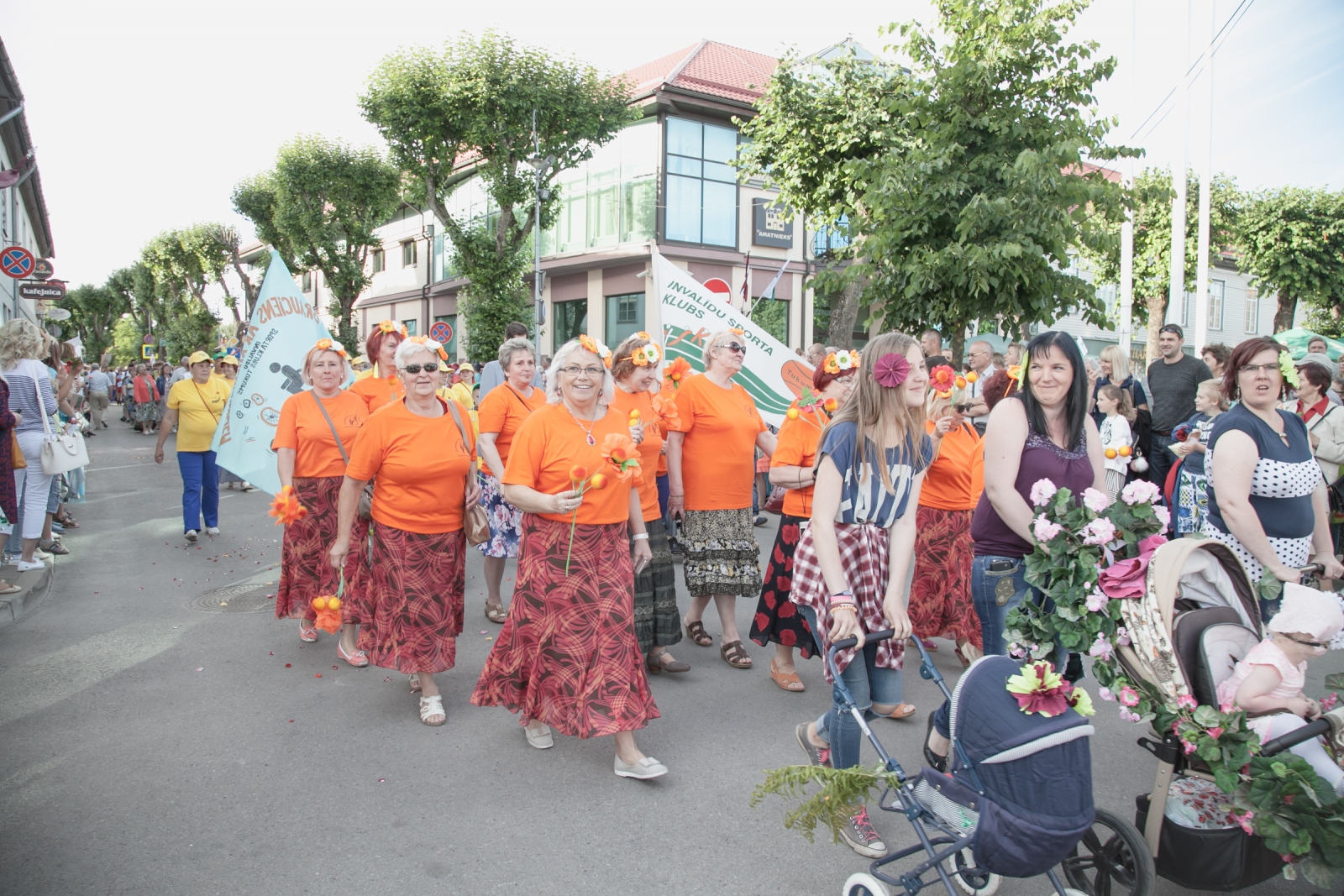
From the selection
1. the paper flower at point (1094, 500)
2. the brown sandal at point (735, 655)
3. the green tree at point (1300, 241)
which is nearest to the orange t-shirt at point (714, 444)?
the brown sandal at point (735, 655)

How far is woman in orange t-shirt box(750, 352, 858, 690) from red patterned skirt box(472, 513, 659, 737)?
114 cm

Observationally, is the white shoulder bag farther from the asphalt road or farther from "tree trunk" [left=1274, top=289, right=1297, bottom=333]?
"tree trunk" [left=1274, top=289, right=1297, bottom=333]

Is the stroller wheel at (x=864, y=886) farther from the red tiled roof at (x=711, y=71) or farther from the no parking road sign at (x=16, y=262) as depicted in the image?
the red tiled roof at (x=711, y=71)

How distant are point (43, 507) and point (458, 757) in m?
5.27

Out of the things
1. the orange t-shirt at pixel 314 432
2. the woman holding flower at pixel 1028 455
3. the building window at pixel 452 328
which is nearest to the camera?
the woman holding flower at pixel 1028 455

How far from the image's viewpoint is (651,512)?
4.91 m

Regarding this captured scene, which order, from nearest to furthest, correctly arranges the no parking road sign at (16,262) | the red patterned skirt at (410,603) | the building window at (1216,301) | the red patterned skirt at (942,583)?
the red patterned skirt at (410,603) < the red patterned skirt at (942,583) < the no parking road sign at (16,262) < the building window at (1216,301)

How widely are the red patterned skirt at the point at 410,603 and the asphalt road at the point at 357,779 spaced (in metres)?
0.33

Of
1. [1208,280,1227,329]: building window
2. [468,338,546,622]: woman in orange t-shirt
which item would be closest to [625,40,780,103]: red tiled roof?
[468,338,546,622]: woman in orange t-shirt

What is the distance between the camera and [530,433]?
12.0ft

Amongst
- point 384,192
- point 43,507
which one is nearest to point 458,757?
point 43,507

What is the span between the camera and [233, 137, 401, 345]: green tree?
3106 cm

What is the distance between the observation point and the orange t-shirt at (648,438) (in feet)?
15.9

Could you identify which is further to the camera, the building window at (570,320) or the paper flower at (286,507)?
the building window at (570,320)
